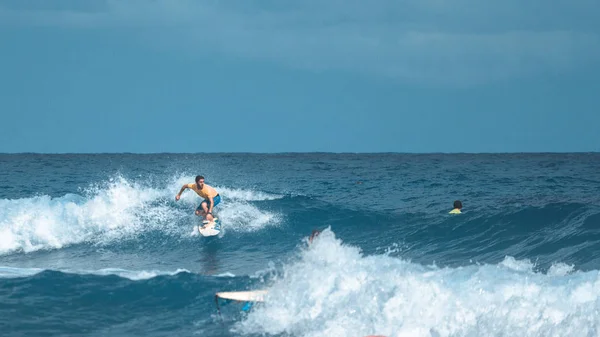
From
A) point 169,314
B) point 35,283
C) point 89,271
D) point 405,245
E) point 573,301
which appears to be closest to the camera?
point 573,301

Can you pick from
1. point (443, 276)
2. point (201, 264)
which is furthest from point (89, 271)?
point (443, 276)

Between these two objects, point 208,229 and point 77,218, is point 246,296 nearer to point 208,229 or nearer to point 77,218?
point 208,229

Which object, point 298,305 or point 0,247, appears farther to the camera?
point 0,247

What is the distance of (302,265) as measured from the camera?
34.6 feet

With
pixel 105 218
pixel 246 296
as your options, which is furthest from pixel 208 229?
pixel 246 296

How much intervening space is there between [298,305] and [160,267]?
5635 millimetres

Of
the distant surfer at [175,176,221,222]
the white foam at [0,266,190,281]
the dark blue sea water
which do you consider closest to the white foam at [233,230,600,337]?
the dark blue sea water

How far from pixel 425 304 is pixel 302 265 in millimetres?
2661

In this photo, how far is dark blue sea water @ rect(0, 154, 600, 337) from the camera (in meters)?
8.41

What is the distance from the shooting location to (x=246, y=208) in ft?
68.3

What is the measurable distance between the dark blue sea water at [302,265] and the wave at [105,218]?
60 mm

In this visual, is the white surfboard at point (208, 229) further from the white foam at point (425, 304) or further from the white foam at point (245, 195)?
the white foam at point (425, 304)

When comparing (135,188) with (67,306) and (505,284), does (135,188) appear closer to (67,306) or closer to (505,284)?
(67,306)

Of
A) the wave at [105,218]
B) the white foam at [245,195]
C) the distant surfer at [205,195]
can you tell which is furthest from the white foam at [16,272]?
the white foam at [245,195]
